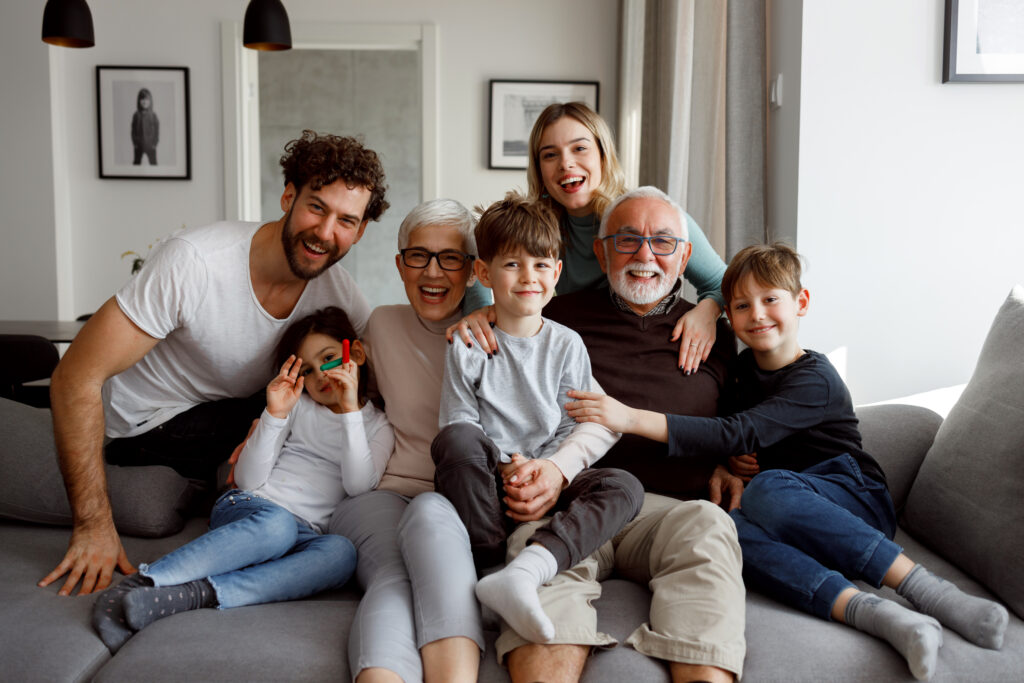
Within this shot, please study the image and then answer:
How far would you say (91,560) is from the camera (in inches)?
Answer: 64.1

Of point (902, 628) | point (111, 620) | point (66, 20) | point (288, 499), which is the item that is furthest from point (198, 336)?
point (66, 20)

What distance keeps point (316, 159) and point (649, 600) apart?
47.5 inches

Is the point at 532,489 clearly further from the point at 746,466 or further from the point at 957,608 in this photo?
the point at 957,608

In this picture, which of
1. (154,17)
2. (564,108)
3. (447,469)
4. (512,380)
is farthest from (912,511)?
(154,17)

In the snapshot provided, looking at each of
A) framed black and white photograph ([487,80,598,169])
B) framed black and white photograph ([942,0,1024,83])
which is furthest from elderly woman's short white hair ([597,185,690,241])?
framed black and white photograph ([487,80,598,169])

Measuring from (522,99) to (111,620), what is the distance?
14.4 feet

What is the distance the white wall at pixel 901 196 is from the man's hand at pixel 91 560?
193cm

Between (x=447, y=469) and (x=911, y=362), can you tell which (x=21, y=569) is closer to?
(x=447, y=469)

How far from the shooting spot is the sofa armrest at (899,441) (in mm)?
1941

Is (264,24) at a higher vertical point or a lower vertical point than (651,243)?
higher

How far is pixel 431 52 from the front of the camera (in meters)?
5.20

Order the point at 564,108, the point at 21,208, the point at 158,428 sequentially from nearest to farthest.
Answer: the point at 158,428 < the point at 564,108 < the point at 21,208

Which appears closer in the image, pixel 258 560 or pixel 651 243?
pixel 258 560

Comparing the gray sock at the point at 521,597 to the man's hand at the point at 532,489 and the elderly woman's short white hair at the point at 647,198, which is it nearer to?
the man's hand at the point at 532,489
